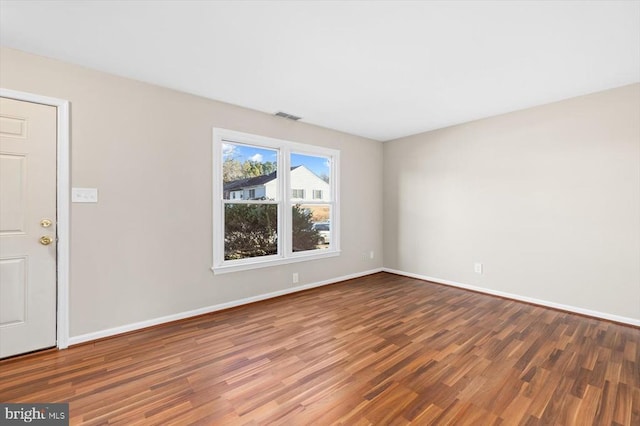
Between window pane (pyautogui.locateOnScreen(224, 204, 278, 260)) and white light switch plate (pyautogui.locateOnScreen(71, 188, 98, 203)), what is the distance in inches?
51.4

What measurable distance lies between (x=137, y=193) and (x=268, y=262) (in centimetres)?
176

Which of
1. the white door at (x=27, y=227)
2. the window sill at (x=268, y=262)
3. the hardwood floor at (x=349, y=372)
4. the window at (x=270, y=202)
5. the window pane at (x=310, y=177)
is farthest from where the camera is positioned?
the window pane at (x=310, y=177)

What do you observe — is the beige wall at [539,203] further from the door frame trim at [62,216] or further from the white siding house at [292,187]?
the door frame trim at [62,216]

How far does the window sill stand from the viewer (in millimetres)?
3426

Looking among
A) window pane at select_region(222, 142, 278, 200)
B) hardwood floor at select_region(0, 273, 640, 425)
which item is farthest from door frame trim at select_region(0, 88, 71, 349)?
window pane at select_region(222, 142, 278, 200)

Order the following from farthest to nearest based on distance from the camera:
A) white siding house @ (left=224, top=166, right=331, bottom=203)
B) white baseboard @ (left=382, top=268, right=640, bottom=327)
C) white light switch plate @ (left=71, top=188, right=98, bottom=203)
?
white siding house @ (left=224, top=166, right=331, bottom=203) → white baseboard @ (left=382, top=268, right=640, bottom=327) → white light switch plate @ (left=71, top=188, right=98, bottom=203)

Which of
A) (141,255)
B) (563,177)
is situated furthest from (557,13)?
(141,255)

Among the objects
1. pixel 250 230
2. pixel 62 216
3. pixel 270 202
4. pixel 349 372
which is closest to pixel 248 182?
pixel 270 202

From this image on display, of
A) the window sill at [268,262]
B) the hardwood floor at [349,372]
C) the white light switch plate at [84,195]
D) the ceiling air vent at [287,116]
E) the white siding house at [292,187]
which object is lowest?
the hardwood floor at [349,372]

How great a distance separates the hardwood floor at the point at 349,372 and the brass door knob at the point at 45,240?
0.94 meters

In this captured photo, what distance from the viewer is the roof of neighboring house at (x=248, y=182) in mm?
3619

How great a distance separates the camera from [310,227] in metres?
4.54

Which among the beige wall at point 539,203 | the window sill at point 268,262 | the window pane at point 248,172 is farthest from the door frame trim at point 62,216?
the beige wall at point 539,203

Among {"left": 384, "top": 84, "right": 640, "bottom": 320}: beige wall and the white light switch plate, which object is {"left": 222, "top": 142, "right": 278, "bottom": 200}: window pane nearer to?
the white light switch plate
